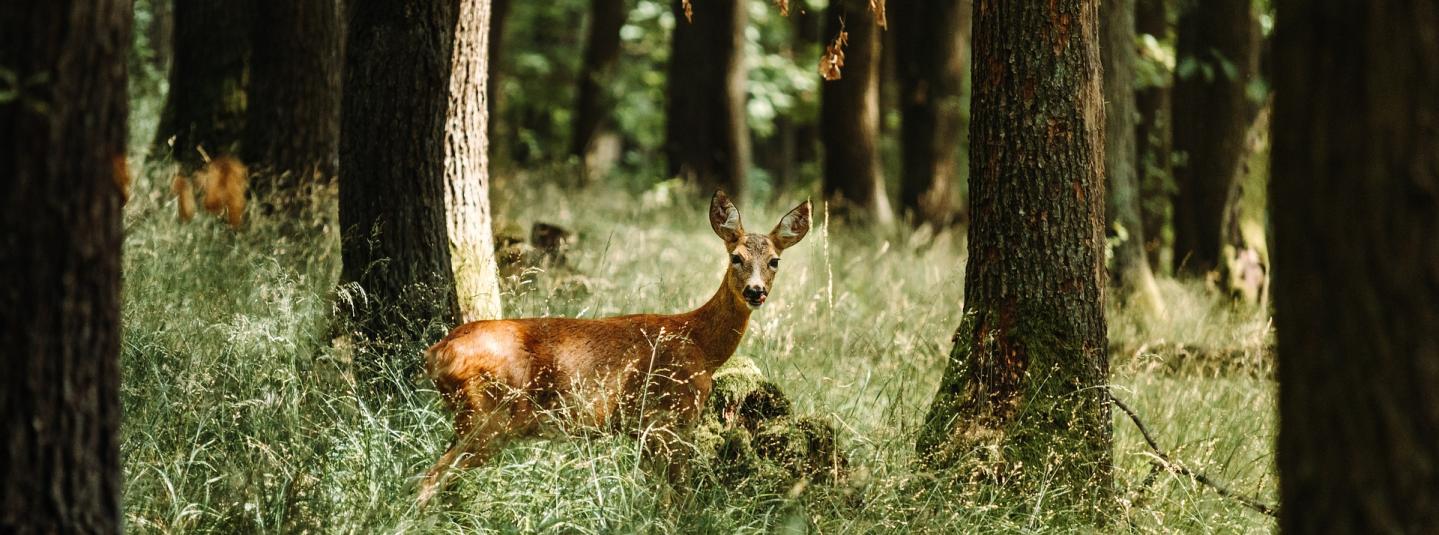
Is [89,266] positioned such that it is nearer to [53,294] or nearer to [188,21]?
[53,294]

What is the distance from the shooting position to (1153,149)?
543 inches

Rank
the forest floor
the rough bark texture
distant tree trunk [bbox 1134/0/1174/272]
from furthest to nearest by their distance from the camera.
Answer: distant tree trunk [bbox 1134/0/1174/272], the forest floor, the rough bark texture

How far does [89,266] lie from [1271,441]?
4.91 meters

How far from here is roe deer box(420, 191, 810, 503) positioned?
16.8ft

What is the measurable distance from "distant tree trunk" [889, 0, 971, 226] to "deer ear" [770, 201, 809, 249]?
8.48 meters

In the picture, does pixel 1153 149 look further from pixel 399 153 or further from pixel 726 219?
pixel 399 153

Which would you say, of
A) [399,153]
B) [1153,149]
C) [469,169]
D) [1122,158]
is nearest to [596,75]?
[1153,149]

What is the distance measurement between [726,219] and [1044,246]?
1518 millimetres

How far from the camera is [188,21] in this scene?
9914 mm

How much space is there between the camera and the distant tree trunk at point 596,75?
19.0 meters

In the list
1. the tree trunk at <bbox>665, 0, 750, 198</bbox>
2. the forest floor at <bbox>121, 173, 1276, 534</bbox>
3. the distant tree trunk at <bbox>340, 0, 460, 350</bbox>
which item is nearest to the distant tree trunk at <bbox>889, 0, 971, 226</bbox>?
the tree trunk at <bbox>665, 0, 750, 198</bbox>

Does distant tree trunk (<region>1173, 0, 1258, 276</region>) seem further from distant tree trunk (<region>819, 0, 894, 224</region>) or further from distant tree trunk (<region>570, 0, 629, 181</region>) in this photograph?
distant tree trunk (<region>570, 0, 629, 181</region>)

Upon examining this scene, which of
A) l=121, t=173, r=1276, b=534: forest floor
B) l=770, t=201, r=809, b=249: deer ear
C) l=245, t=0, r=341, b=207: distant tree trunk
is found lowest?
l=121, t=173, r=1276, b=534: forest floor

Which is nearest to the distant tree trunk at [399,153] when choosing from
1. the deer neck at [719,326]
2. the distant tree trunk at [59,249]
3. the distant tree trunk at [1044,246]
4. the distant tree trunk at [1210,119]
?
the deer neck at [719,326]
